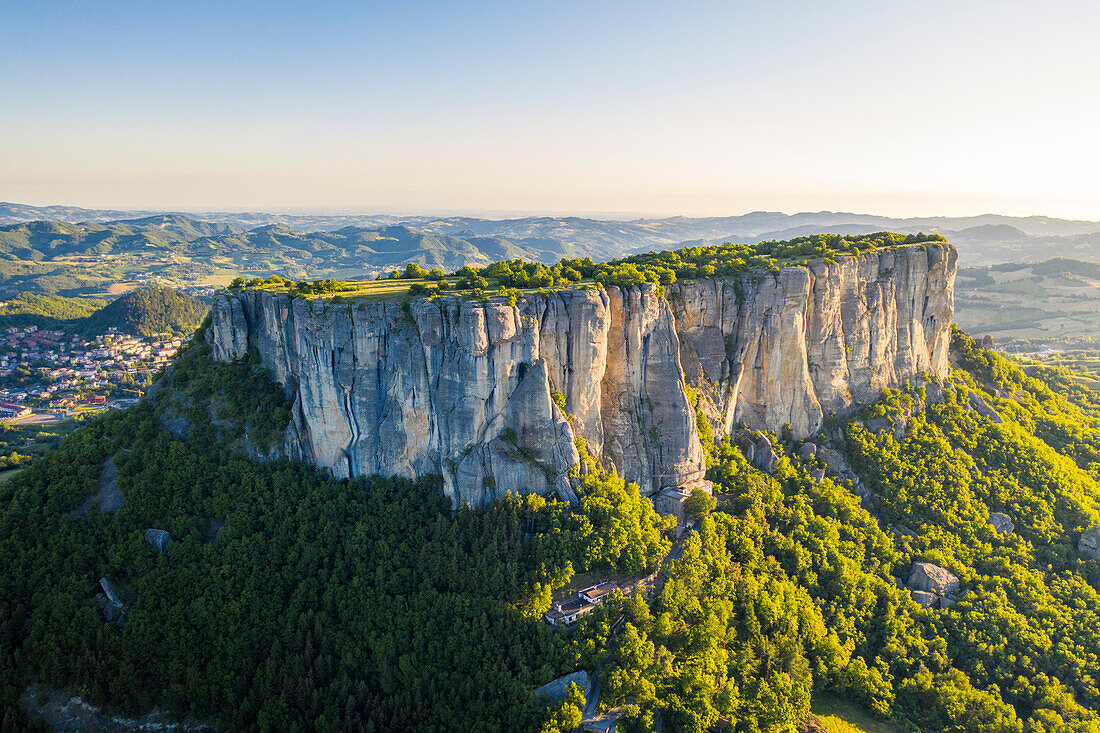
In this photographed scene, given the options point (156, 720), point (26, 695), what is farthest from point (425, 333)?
point (26, 695)

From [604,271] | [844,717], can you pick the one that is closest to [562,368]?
[604,271]

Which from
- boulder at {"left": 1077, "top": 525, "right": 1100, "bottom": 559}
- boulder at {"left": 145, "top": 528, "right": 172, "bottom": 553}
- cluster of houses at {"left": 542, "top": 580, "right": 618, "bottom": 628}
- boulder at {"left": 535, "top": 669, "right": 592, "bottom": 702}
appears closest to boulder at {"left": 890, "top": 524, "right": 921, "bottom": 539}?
boulder at {"left": 1077, "top": 525, "right": 1100, "bottom": 559}

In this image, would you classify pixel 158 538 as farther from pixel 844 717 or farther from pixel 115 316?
pixel 115 316

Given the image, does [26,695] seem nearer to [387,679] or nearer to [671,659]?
[387,679]

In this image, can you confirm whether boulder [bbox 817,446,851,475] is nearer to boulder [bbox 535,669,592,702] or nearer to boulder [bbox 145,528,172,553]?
boulder [bbox 535,669,592,702]

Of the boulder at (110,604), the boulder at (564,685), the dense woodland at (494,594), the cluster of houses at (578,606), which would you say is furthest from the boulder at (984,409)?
the boulder at (110,604)

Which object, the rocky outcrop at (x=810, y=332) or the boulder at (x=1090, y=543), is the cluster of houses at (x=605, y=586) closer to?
the rocky outcrop at (x=810, y=332)
